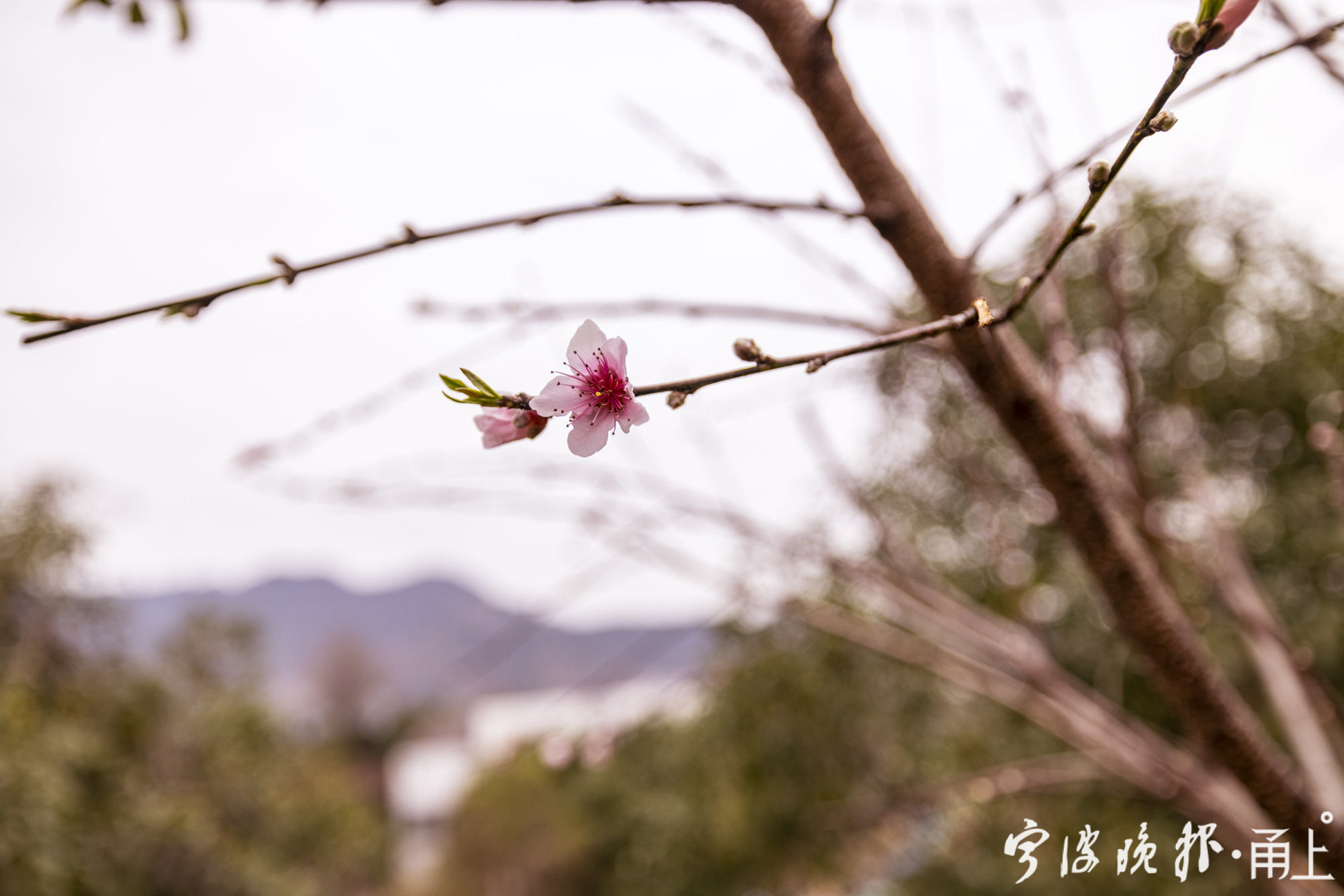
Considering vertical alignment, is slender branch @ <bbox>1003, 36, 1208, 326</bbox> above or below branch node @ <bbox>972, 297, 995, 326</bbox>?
above

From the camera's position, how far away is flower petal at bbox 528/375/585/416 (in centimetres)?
32

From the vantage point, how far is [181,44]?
2.09 feet

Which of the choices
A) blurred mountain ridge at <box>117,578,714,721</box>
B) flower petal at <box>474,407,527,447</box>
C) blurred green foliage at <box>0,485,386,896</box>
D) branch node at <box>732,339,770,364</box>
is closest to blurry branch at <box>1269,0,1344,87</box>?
branch node at <box>732,339,770,364</box>

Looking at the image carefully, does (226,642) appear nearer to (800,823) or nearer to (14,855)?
(14,855)

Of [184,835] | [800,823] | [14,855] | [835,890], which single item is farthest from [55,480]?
[835,890]

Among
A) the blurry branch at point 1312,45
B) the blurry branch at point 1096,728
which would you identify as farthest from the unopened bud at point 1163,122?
the blurry branch at point 1096,728

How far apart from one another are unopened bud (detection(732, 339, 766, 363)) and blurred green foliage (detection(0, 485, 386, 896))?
3.98 m

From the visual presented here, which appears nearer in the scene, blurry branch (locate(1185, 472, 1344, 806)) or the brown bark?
the brown bark

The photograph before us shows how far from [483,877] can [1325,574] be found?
962cm

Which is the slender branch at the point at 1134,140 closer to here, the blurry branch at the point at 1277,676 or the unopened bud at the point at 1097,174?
the unopened bud at the point at 1097,174

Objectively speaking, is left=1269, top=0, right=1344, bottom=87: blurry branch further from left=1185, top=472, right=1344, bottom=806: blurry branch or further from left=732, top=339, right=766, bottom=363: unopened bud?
left=1185, top=472, right=1344, bottom=806: blurry branch

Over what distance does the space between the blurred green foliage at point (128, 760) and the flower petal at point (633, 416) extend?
12.9 ft

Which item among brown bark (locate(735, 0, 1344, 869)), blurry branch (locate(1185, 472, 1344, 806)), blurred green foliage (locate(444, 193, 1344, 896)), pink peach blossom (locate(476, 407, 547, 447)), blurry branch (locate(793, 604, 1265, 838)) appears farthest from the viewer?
blurred green foliage (locate(444, 193, 1344, 896))

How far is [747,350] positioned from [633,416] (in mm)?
57
